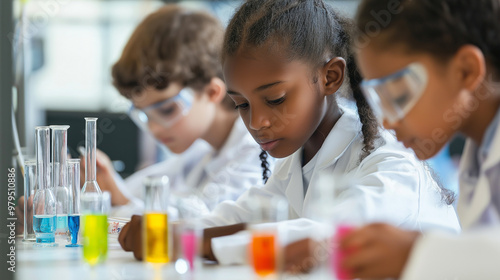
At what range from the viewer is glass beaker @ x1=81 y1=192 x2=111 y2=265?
1.40 metres

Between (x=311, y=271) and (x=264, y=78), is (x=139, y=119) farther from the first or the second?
(x=311, y=271)

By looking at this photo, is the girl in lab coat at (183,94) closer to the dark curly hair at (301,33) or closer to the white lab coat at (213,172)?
the white lab coat at (213,172)

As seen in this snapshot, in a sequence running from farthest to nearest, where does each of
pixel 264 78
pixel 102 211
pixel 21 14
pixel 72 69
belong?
pixel 72 69 < pixel 21 14 < pixel 264 78 < pixel 102 211

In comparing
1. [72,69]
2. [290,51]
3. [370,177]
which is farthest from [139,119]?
[72,69]

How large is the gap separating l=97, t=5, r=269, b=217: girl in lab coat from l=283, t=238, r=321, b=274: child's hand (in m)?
1.72

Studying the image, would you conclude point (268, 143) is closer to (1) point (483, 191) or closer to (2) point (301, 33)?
(2) point (301, 33)

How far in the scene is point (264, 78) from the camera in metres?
1.87

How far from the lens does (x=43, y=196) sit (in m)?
1.86

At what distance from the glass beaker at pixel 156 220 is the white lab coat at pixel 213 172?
124 cm

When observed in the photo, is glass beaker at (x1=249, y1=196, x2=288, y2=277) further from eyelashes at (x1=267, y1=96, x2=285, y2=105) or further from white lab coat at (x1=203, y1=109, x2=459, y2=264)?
eyelashes at (x1=267, y1=96, x2=285, y2=105)

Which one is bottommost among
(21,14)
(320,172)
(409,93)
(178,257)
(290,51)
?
(178,257)

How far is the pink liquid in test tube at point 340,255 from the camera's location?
1077mm

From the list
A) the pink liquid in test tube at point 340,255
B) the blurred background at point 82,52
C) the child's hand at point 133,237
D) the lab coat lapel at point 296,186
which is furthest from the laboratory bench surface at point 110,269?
the blurred background at point 82,52

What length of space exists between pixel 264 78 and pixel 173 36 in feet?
4.76
